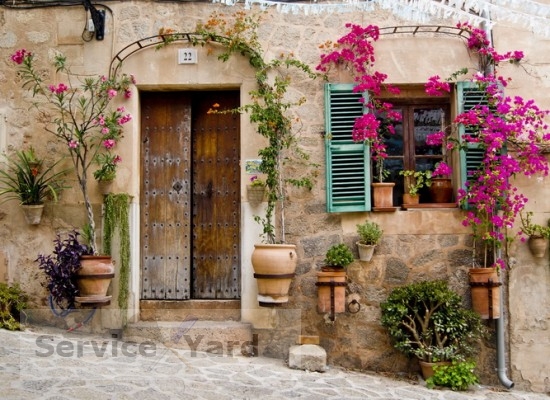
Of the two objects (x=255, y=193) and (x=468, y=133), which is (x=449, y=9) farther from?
(x=255, y=193)

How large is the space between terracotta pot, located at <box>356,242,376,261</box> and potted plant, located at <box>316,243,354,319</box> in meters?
0.12

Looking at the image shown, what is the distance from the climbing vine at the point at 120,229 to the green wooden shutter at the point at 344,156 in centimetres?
199

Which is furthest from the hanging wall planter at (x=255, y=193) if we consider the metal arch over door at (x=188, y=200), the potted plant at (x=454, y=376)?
the potted plant at (x=454, y=376)

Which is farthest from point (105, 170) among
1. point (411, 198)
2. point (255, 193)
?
point (411, 198)

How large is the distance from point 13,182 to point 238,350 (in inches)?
110

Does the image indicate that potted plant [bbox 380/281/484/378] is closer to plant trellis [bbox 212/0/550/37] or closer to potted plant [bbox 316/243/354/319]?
potted plant [bbox 316/243/354/319]

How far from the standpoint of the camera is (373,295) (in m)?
5.95

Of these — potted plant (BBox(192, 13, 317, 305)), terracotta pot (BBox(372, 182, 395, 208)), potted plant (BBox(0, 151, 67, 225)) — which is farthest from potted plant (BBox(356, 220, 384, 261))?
potted plant (BBox(0, 151, 67, 225))

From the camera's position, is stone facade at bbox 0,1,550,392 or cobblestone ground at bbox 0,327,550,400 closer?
cobblestone ground at bbox 0,327,550,400

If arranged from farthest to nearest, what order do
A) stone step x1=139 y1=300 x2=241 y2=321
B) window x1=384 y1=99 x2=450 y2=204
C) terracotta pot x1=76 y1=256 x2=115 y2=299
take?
window x1=384 y1=99 x2=450 y2=204, stone step x1=139 y1=300 x2=241 y2=321, terracotta pot x1=76 y1=256 x2=115 y2=299

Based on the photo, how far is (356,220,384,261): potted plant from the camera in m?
5.85

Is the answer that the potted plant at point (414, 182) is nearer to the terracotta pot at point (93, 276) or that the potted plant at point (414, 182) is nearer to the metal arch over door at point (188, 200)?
the metal arch over door at point (188, 200)

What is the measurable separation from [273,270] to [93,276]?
64.5 inches

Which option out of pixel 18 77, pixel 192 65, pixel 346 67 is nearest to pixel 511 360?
pixel 346 67
